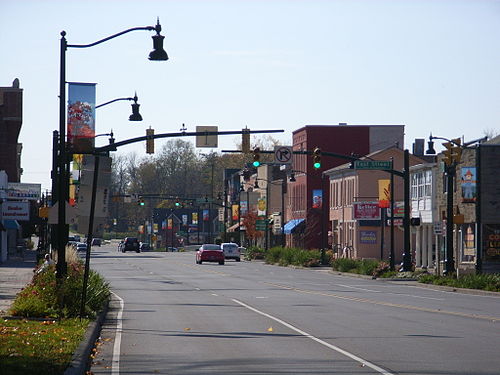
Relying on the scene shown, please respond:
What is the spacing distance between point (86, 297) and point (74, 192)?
98.7 feet

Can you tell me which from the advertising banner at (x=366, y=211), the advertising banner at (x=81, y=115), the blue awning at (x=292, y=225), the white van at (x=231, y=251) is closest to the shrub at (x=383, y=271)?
the advertising banner at (x=366, y=211)

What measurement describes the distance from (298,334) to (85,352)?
5752mm

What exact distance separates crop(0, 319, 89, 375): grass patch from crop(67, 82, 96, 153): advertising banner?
951 cm

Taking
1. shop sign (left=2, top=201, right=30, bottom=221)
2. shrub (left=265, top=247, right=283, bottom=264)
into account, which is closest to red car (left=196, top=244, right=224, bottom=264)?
shrub (left=265, top=247, right=283, bottom=264)

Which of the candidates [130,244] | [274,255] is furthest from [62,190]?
[130,244]

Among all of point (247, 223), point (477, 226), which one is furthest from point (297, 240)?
point (477, 226)

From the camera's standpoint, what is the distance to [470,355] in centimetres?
1675

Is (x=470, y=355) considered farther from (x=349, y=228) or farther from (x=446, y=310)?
(x=349, y=228)

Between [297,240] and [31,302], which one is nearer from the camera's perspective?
[31,302]

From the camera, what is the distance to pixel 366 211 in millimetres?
81688

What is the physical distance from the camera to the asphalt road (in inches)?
608

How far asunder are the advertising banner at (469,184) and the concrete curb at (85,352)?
37.0 meters

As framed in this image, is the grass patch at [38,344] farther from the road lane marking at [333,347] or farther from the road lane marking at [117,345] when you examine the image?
the road lane marking at [333,347]

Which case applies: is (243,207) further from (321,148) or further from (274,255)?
(274,255)
